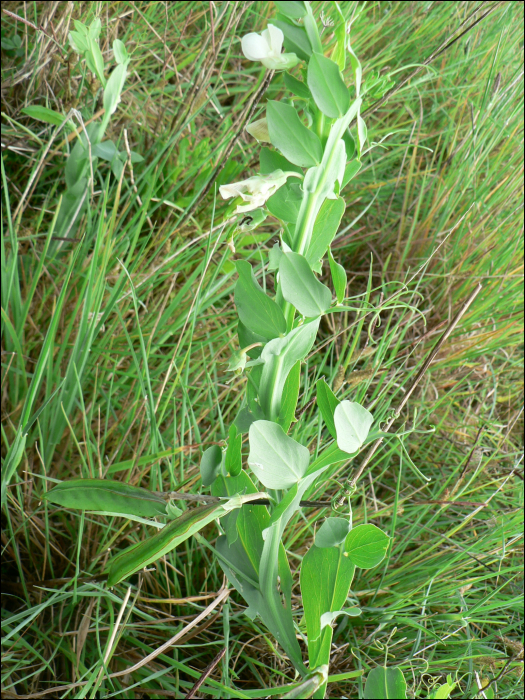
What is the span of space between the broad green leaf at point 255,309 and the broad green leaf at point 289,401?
0.03 meters

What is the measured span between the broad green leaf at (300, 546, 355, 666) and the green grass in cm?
14

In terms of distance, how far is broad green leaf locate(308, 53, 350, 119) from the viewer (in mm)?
280

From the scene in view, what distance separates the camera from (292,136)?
11.7 inches

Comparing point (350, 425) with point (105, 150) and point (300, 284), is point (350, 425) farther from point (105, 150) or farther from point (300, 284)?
point (105, 150)

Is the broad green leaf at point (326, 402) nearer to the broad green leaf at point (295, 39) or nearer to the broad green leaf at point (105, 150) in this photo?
the broad green leaf at point (295, 39)

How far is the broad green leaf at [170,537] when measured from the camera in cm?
30

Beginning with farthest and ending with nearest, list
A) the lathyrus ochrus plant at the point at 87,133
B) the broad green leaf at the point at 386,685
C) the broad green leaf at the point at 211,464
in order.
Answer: the lathyrus ochrus plant at the point at 87,133 < the broad green leaf at the point at 211,464 < the broad green leaf at the point at 386,685

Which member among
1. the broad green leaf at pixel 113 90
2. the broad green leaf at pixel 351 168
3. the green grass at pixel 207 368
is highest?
the broad green leaf at pixel 113 90

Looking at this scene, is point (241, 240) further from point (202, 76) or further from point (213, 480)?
point (213, 480)

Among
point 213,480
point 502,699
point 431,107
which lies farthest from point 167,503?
point 431,107

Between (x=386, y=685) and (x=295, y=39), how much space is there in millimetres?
339

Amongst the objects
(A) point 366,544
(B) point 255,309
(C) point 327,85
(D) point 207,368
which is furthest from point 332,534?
(D) point 207,368

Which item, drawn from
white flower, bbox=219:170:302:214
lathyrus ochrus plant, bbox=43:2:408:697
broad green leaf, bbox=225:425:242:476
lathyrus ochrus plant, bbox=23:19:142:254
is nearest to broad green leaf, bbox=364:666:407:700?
lathyrus ochrus plant, bbox=43:2:408:697

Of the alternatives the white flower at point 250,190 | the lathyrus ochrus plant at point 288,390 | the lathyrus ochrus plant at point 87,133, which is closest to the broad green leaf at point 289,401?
the lathyrus ochrus plant at point 288,390
